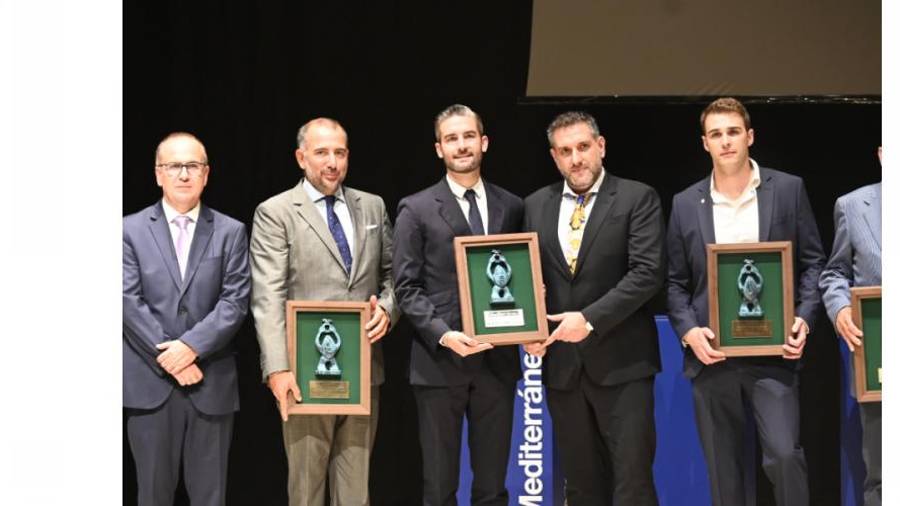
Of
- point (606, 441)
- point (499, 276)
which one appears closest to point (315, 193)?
point (499, 276)

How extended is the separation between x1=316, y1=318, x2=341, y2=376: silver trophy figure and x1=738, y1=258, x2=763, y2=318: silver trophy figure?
66.9 inches

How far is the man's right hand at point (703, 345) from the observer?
4984 mm

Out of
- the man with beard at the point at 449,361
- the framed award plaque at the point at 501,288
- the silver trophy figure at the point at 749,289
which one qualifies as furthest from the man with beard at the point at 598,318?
the silver trophy figure at the point at 749,289

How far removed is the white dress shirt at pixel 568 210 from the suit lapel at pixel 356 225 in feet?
2.79

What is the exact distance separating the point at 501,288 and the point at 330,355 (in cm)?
78

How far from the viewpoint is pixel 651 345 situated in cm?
511

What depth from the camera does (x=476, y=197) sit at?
5203 mm

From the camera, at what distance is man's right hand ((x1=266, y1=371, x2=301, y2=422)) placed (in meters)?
5.06

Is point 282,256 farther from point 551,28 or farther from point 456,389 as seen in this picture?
point 551,28

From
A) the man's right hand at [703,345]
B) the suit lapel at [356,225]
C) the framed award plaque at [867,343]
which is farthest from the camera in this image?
the suit lapel at [356,225]

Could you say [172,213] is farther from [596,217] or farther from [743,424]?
[743,424]

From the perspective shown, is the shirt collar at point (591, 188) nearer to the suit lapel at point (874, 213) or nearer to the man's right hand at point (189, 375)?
the suit lapel at point (874, 213)

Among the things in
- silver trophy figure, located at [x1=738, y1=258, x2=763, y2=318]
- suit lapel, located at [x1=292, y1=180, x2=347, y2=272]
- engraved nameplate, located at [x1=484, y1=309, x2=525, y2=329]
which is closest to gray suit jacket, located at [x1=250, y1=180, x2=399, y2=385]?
suit lapel, located at [x1=292, y1=180, x2=347, y2=272]
